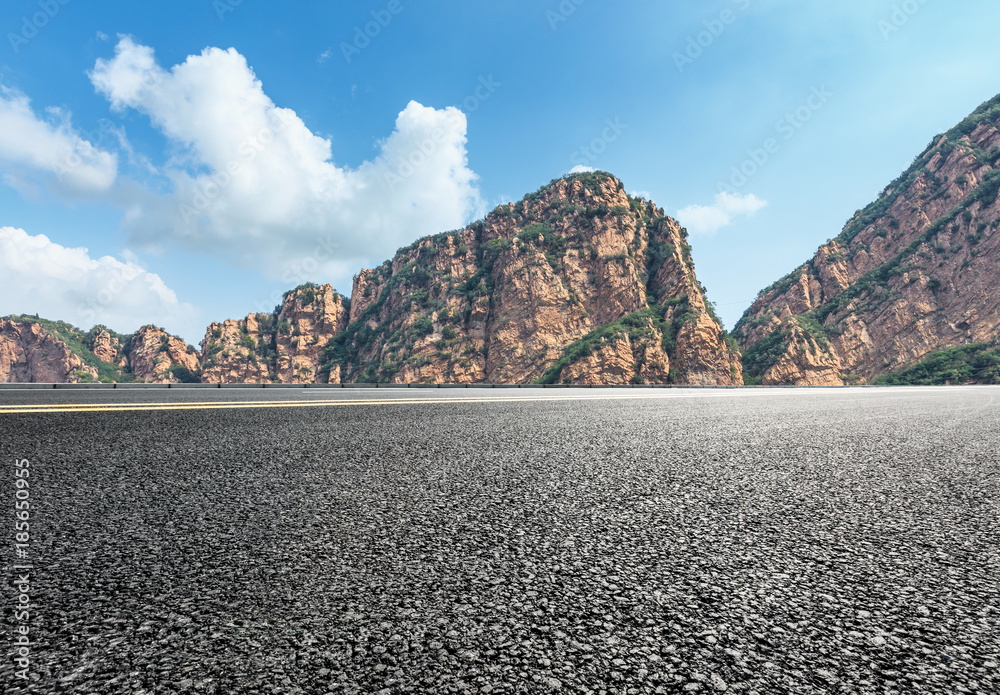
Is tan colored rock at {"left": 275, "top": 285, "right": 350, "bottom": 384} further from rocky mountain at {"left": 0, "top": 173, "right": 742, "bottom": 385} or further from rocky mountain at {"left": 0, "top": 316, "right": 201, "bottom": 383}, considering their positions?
rocky mountain at {"left": 0, "top": 316, "right": 201, "bottom": 383}

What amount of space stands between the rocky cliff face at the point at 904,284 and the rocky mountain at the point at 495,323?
14.2 m

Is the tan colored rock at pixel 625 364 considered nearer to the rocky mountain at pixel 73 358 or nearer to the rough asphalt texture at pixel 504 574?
the rough asphalt texture at pixel 504 574

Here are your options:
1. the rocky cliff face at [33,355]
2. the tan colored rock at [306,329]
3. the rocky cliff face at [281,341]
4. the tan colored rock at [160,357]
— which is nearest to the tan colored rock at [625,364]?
the rocky cliff face at [281,341]

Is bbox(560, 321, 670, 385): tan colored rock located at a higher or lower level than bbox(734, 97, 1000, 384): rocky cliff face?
lower

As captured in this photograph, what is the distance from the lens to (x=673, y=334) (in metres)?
65.9

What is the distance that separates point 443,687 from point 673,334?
228ft

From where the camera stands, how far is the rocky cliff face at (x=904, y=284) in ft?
208

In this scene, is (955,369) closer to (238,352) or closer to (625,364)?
(625,364)

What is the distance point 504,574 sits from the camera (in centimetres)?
121

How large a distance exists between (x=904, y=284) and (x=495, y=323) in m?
58.2

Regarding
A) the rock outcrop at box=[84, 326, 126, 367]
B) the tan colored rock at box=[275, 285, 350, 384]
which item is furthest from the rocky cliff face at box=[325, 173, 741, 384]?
the rock outcrop at box=[84, 326, 126, 367]

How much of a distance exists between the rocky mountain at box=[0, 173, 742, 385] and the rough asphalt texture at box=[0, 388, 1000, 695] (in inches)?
2305

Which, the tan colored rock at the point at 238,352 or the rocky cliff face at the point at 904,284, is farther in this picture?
the tan colored rock at the point at 238,352

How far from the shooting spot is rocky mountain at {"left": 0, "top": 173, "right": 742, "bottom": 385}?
64250mm
